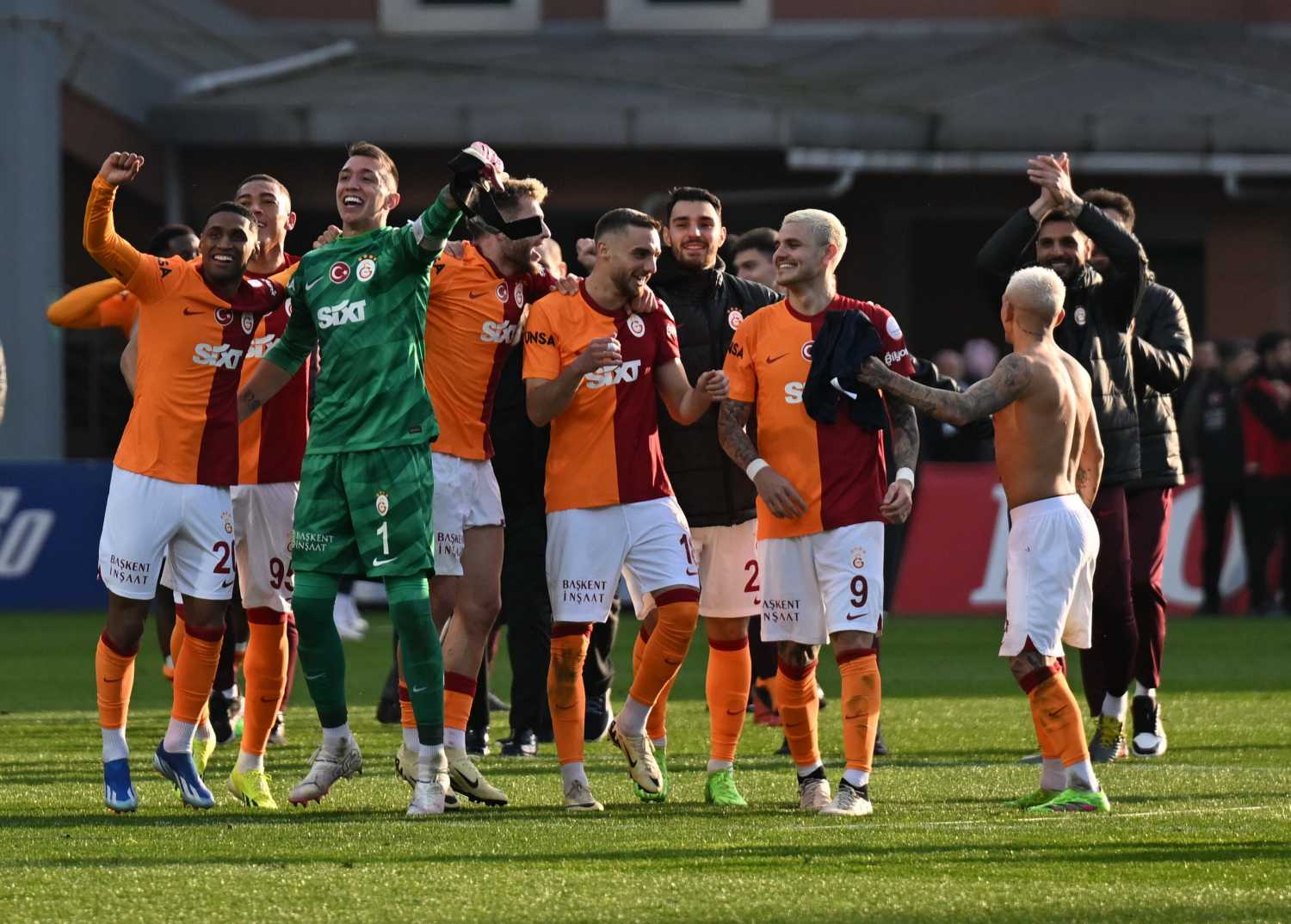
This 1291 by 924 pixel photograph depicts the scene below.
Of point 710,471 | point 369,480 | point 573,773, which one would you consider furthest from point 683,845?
point 710,471

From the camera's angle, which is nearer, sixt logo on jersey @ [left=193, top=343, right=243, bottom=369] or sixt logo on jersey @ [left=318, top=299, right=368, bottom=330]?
sixt logo on jersey @ [left=318, top=299, right=368, bottom=330]

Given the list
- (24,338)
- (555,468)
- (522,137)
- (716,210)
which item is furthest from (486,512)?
(522,137)

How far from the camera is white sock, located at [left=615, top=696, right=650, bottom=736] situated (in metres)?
8.66

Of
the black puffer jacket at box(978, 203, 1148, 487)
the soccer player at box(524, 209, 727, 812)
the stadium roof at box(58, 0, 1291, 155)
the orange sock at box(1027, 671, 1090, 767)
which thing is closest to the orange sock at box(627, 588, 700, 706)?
the soccer player at box(524, 209, 727, 812)

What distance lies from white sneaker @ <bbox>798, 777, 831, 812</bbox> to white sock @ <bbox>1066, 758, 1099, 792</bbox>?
85cm

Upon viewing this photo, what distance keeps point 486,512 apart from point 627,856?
1986mm

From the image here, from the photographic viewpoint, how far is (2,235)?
21.3 m

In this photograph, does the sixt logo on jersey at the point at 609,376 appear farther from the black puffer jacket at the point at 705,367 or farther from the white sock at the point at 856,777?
the white sock at the point at 856,777

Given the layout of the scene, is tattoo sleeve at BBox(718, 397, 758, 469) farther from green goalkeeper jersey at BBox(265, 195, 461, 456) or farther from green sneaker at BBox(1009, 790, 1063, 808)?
green sneaker at BBox(1009, 790, 1063, 808)

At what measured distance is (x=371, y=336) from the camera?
810cm

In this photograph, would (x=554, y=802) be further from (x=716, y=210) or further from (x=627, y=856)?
(x=716, y=210)

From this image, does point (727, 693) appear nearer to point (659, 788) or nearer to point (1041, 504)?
point (659, 788)

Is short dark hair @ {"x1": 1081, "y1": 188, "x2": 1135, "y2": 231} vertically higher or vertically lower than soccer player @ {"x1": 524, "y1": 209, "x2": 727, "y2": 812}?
higher

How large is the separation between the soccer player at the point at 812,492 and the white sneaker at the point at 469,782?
1079 mm
